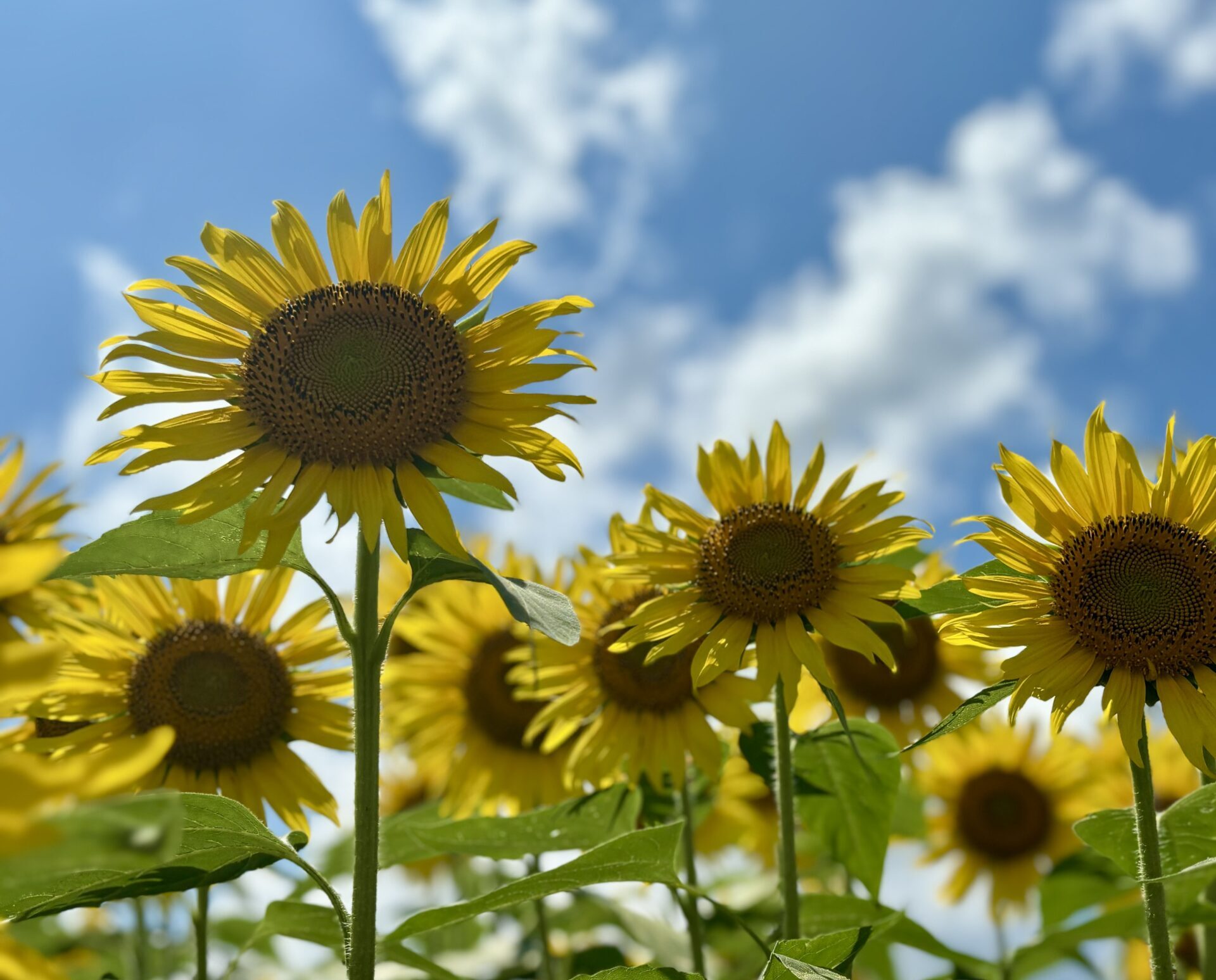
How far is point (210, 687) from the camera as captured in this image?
2686 mm

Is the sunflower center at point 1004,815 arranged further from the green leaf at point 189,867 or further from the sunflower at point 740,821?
the green leaf at point 189,867

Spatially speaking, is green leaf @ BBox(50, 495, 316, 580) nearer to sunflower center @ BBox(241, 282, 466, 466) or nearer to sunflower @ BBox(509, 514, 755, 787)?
sunflower center @ BBox(241, 282, 466, 466)

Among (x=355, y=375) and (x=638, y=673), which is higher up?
(x=355, y=375)

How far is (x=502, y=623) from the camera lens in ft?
13.1

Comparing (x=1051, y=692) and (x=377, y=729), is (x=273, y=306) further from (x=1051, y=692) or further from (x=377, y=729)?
(x=1051, y=692)

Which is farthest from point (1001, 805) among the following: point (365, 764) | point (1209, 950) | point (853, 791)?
point (365, 764)

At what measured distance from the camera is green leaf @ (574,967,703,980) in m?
1.81

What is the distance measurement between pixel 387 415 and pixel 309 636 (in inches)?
39.6

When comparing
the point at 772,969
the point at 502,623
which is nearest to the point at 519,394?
the point at 772,969

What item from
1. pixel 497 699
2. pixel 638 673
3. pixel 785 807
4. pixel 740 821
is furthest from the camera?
pixel 740 821

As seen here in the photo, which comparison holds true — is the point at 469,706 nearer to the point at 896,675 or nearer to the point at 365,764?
the point at 896,675

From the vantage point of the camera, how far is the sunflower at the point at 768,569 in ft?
7.88

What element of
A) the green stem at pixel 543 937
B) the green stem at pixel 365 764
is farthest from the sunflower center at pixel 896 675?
the green stem at pixel 365 764

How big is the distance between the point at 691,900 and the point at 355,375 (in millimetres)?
1433
